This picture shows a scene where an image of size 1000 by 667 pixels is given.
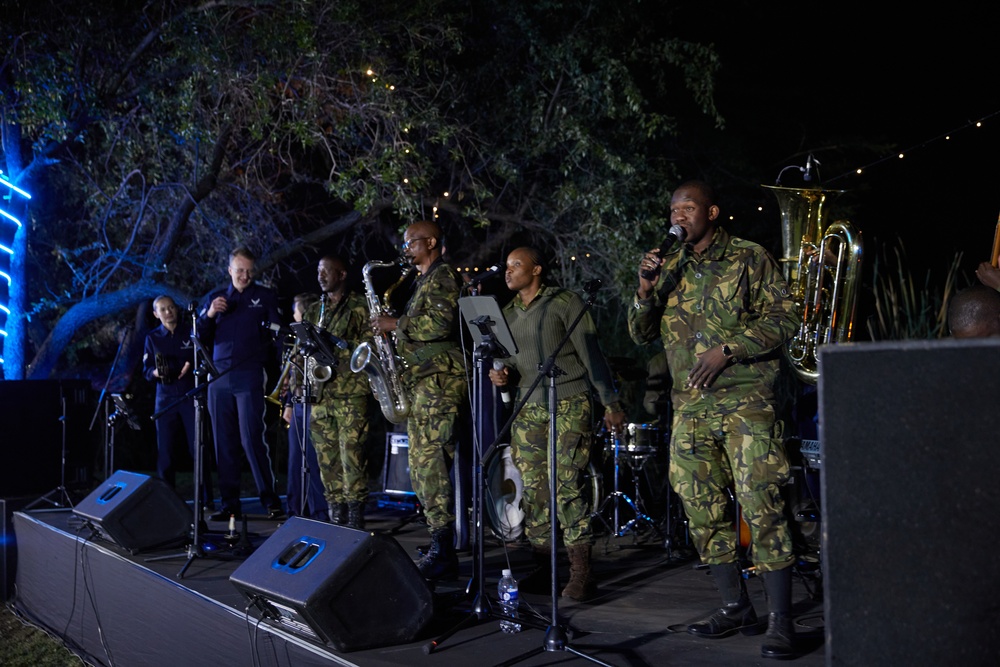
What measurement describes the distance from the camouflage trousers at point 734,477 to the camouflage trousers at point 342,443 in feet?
10.8

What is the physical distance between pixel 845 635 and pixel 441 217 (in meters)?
13.5

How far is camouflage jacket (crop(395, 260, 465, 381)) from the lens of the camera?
250 inches

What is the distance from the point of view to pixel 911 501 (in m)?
1.92

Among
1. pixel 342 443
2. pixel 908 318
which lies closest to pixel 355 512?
pixel 342 443

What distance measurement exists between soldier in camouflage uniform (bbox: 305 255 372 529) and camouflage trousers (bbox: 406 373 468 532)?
2.71ft

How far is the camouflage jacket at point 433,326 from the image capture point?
20.8 ft

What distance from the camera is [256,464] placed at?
887cm

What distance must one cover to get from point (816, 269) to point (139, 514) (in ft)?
16.8

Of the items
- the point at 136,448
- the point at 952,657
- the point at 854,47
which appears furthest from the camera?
the point at 136,448

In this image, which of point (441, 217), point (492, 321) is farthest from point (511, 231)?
point (492, 321)

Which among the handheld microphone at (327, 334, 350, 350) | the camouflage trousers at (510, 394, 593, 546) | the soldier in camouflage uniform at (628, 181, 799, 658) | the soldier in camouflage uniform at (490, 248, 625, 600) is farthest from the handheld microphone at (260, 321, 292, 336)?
the soldier in camouflage uniform at (628, 181, 799, 658)

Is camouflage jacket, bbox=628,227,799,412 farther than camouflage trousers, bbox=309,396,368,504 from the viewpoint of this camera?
No

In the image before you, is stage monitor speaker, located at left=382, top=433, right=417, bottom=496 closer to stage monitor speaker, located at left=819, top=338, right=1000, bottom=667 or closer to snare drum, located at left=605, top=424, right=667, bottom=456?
snare drum, located at left=605, top=424, right=667, bottom=456

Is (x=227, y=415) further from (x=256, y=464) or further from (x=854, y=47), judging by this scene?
(x=854, y=47)
